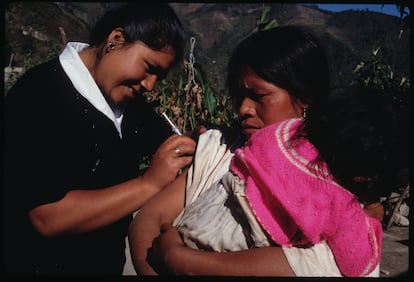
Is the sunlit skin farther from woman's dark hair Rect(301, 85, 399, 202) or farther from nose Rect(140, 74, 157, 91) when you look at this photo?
woman's dark hair Rect(301, 85, 399, 202)

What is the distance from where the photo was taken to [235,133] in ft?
4.38

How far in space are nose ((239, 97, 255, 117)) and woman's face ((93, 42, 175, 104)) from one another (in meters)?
0.28

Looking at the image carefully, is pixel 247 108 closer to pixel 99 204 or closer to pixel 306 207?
pixel 306 207

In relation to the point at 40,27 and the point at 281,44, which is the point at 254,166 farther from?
the point at 40,27

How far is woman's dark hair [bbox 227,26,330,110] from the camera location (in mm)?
1194

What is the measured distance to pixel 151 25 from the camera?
48.2 inches

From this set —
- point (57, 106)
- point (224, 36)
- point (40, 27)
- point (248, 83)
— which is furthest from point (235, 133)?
point (224, 36)

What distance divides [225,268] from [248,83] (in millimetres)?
560

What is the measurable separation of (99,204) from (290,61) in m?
0.70

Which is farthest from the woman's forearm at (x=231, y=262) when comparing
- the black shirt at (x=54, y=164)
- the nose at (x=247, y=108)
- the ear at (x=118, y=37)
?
the ear at (x=118, y=37)

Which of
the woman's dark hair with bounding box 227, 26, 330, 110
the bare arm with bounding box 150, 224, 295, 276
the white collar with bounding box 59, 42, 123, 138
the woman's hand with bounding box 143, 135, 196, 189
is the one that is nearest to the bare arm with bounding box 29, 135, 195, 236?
the woman's hand with bounding box 143, 135, 196, 189

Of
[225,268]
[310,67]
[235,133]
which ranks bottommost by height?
[225,268]

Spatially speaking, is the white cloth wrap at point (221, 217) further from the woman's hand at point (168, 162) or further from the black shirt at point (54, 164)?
the black shirt at point (54, 164)

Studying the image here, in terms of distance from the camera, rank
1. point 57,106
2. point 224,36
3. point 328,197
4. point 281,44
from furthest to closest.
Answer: point 224,36 < point 281,44 < point 57,106 < point 328,197
